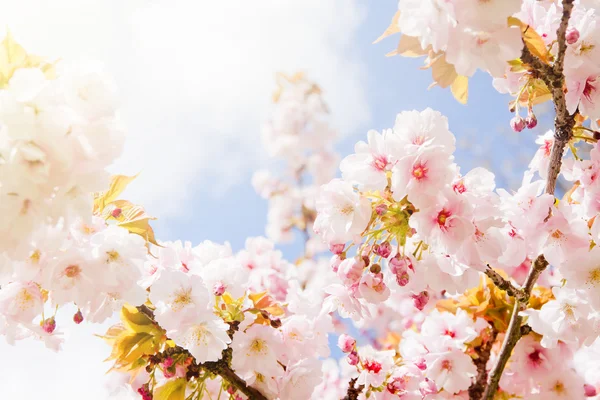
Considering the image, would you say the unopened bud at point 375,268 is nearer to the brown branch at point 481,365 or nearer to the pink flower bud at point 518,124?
the pink flower bud at point 518,124

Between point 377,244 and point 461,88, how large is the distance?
0.54 meters

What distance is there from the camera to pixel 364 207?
1.45 meters

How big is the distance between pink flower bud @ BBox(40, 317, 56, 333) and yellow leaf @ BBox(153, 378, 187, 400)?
0.42 m

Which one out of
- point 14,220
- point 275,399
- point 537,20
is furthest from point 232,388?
point 537,20

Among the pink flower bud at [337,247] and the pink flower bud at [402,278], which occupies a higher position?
the pink flower bud at [337,247]

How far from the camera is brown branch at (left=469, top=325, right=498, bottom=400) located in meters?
2.18

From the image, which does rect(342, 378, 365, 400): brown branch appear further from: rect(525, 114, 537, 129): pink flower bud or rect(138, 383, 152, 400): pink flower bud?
rect(525, 114, 537, 129): pink flower bud

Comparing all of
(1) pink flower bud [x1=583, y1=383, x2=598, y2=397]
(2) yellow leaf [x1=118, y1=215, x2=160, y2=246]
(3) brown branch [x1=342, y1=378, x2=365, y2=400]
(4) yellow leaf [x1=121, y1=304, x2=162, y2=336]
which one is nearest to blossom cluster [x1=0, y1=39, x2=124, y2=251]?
(2) yellow leaf [x1=118, y1=215, x2=160, y2=246]

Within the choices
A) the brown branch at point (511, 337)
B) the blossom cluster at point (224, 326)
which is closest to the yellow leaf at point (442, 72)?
Result: the brown branch at point (511, 337)

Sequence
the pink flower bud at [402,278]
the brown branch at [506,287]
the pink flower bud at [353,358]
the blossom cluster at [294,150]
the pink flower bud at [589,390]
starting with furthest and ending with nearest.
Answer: the blossom cluster at [294,150] < the pink flower bud at [589,390] < the pink flower bud at [353,358] < the brown branch at [506,287] < the pink flower bud at [402,278]

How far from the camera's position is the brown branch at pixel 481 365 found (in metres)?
2.18

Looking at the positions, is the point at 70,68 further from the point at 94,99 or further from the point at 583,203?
the point at 583,203

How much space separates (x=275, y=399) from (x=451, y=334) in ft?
2.56

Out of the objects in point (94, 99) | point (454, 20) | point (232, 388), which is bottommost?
point (232, 388)
